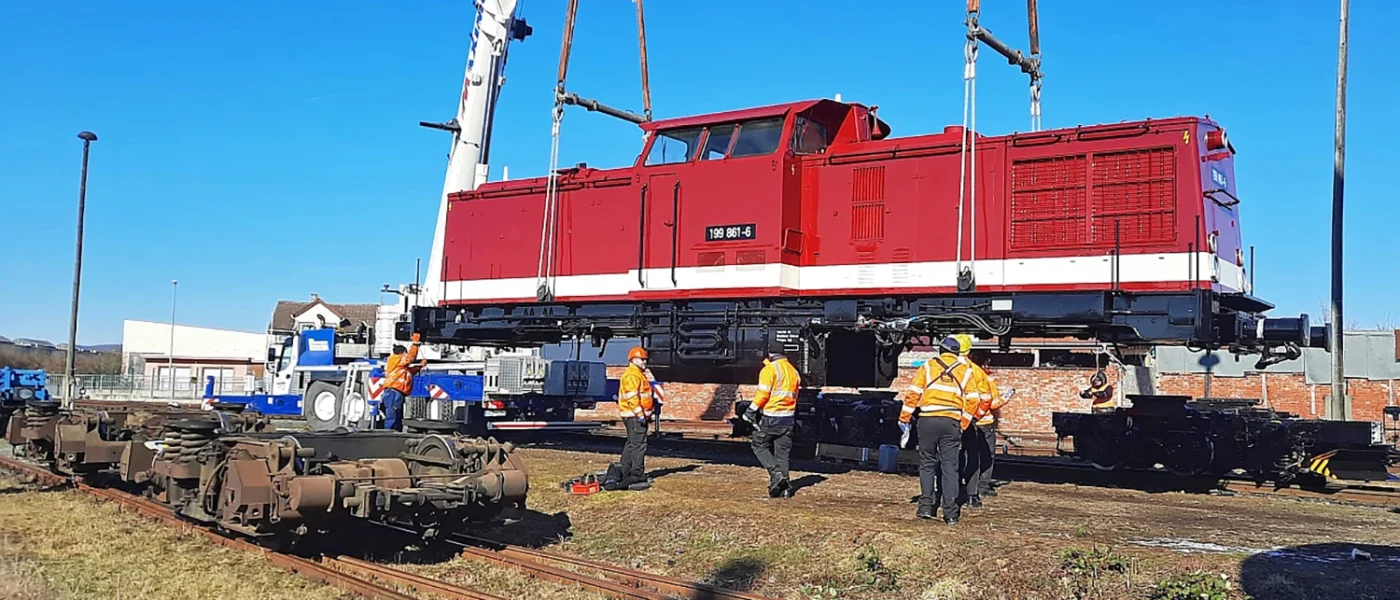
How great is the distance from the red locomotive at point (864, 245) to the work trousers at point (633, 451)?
1611 mm

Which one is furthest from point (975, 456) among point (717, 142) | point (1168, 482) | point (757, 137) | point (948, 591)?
point (717, 142)

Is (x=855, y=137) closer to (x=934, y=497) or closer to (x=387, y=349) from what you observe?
(x=934, y=497)

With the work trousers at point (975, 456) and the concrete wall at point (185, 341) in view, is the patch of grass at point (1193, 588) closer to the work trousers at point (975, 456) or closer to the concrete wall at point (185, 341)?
the work trousers at point (975, 456)

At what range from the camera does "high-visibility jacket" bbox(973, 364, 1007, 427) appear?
9633mm

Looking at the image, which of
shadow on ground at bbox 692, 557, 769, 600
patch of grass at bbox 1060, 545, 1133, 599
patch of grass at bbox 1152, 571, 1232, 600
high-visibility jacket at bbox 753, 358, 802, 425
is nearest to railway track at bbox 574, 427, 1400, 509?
high-visibility jacket at bbox 753, 358, 802, 425

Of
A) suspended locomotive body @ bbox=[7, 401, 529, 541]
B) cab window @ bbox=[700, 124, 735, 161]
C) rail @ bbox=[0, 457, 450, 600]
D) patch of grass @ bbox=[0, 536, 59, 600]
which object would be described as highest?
cab window @ bbox=[700, 124, 735, 161]

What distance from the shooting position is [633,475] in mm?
11172

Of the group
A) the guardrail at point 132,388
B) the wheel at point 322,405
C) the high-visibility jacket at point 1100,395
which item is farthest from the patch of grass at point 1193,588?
the guardrail at point 132,388

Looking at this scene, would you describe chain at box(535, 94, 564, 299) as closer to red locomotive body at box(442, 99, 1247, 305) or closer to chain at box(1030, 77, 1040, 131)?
red locomotive body at box(442, 99, 1247, 305)

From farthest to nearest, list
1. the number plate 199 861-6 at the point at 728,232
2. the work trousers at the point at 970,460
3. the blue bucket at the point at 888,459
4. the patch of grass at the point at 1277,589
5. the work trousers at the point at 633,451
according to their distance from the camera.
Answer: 1. the blue bucket at the point at 888,459
2. the number plate 199 861-6 at the point at 728,232
3. the work trousers at the point at 633,451
4. the work trousers at the point at 970,460
5. the patch of grass at the point at 1277,589

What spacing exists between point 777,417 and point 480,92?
8866 mm

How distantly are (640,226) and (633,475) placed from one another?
3.36 meters

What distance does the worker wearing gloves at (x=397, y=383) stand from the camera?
1312 centimetres

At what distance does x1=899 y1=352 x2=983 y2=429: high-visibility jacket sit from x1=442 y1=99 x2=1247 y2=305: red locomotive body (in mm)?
2137
